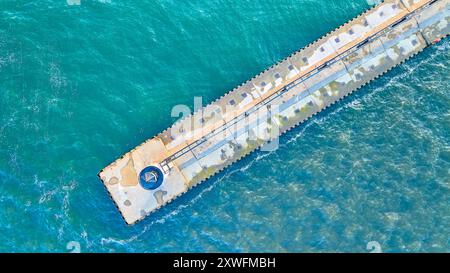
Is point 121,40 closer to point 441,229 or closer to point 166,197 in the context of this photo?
point 166,197

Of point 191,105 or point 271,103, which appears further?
point 271,103

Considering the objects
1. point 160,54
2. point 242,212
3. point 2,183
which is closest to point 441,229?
point 242,212

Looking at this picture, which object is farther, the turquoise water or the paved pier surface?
the paved pier surface

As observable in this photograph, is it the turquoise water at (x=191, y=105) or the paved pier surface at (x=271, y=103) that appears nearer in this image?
the turquoise water at (x=191, y=105)

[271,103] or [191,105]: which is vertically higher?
[191,105]
